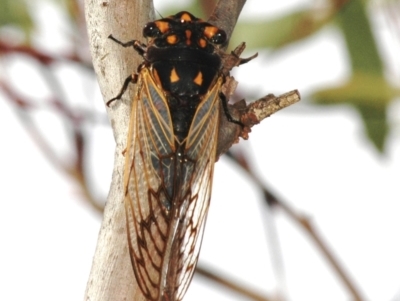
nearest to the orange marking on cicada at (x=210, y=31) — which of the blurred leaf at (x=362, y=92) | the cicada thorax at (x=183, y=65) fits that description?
the cicada thorax at (x=183, y=65)

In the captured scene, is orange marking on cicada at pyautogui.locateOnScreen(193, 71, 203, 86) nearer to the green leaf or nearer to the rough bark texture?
the rough bark texture

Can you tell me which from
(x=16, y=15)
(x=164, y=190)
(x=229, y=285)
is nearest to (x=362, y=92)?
(x=229, y=285)

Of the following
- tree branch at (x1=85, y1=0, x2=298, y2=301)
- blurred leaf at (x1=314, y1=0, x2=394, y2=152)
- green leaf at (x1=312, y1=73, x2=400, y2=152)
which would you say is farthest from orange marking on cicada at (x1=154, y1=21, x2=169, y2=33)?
blurred leaf at (x1=314, y1=0, x2=394, y2=152)

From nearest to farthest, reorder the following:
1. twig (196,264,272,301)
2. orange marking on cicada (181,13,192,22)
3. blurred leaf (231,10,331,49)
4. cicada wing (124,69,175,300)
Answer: cicada wing (124,69,175,300), orange marking on cicada (181,13,192,22), twig (196,264,272,301), blurred leaf (231,10,331,49)

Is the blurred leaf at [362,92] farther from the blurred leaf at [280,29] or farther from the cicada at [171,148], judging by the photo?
the cicada at [171,148]

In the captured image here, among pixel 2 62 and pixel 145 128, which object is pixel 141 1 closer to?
pixel 145 128

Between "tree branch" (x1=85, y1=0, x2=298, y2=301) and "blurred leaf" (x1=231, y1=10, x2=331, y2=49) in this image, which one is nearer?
"tree branch" (x1=85, y1=0, x2=298, y2=301)
